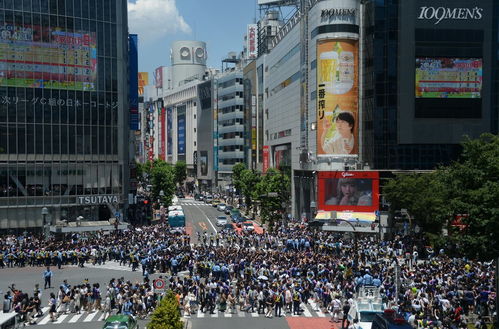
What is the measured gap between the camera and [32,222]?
69.8 m

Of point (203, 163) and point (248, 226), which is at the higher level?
point (203, 163)

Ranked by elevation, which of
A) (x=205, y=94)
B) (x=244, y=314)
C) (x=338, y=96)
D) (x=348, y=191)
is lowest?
(x=244, y=314)

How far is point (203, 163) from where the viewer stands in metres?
172

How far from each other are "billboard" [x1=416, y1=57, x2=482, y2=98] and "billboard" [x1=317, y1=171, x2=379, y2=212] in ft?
36.8

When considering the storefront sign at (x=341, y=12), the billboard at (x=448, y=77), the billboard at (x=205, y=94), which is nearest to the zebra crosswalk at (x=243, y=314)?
the billboard at (x=448, y=77)

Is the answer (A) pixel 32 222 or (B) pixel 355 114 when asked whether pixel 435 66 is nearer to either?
(B) pixel 355 114

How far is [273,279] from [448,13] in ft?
147

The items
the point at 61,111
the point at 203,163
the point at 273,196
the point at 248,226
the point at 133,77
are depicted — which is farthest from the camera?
the point at 203,163

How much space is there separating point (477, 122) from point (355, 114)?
45.2ft

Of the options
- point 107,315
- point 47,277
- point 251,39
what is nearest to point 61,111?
point 47,277

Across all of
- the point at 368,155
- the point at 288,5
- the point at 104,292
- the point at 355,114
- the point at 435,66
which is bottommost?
the point at 104,292

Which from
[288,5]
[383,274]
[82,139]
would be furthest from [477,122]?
[288,5]

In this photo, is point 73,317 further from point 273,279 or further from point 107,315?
point 273,279

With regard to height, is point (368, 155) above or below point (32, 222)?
above
